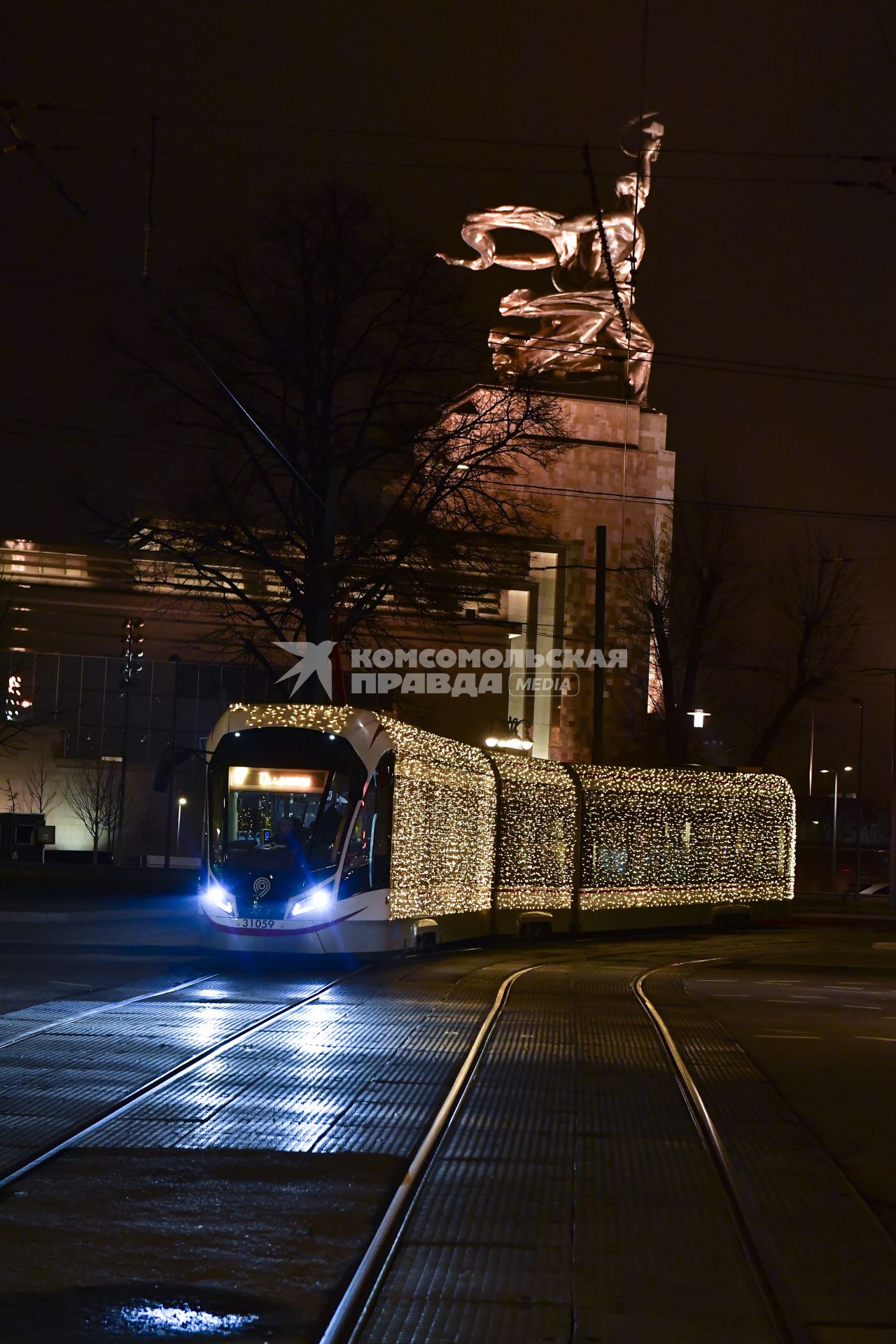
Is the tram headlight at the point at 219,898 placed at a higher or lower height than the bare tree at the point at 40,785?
lower

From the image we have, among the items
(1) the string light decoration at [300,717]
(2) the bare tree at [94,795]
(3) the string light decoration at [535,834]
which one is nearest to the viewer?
(1) the string light decoration at [300,717]

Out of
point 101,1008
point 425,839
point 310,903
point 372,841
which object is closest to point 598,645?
point 425,839

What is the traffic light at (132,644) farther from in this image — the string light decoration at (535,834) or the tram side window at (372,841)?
the tram side window at (372,841)

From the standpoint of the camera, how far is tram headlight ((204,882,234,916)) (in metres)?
21.2

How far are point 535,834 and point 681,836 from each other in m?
→ 5.57

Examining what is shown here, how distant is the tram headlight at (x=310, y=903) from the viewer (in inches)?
826

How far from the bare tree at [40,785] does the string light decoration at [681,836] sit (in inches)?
1566

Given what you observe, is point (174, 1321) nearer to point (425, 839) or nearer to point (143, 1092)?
point (143, 1092)

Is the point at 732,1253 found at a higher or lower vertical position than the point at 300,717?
lower

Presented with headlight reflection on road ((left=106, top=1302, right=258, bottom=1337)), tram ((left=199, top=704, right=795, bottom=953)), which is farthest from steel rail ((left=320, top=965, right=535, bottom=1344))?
tram ((left=199, top=704, right=795, bottom=953))

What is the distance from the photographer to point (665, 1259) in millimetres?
6605

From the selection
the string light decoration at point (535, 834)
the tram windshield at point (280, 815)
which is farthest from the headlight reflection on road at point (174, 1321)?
the string light decoration at point (535, 834)

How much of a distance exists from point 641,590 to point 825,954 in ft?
91.6

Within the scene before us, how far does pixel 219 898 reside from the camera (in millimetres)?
21234
